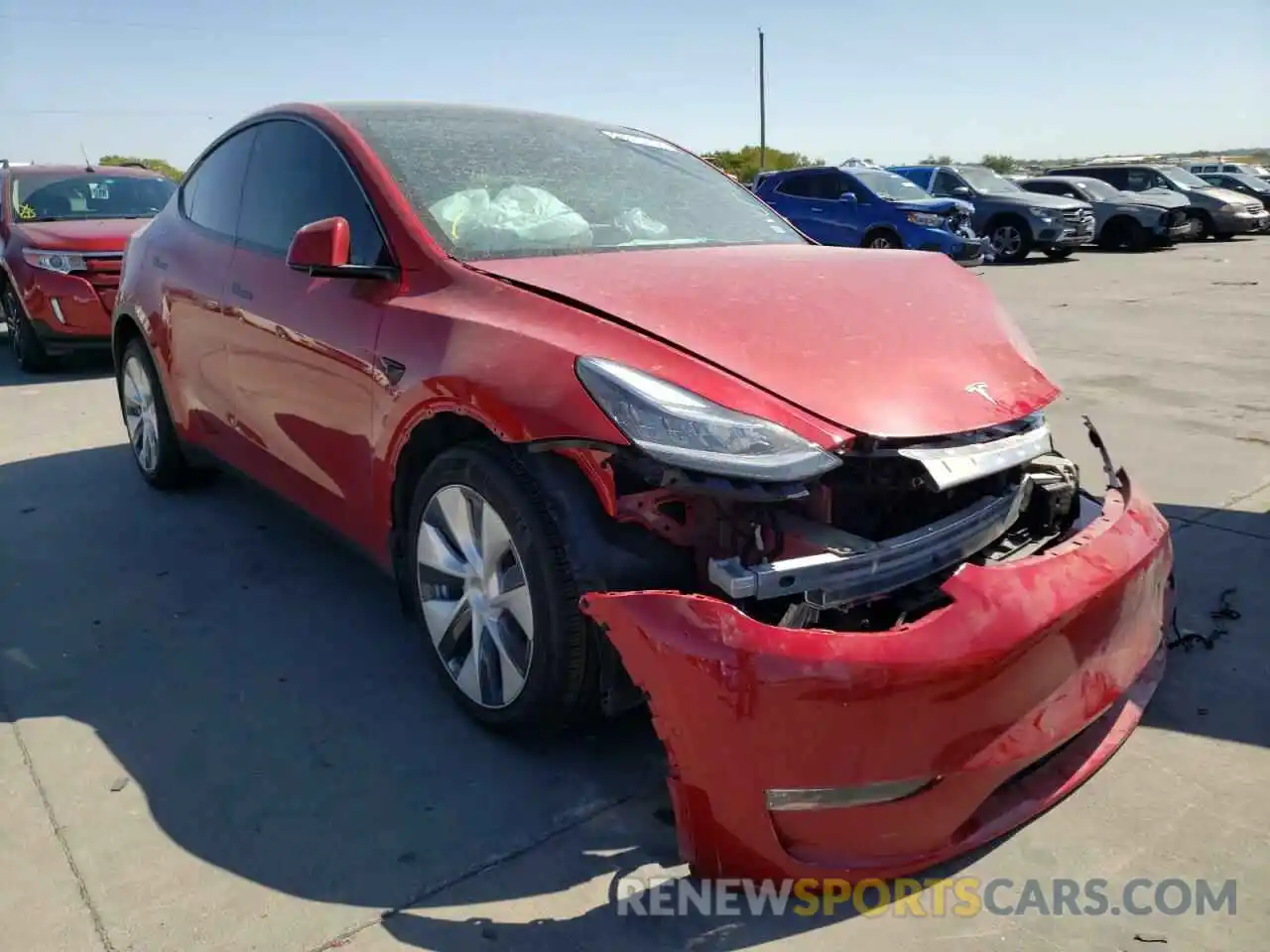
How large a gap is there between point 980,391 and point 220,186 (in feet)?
10.7

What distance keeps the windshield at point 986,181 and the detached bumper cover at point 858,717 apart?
18.7 metres

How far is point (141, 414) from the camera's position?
4.97 m

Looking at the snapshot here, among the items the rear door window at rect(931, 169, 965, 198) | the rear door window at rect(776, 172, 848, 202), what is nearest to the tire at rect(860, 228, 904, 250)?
the rear door window at rect(776, 172, 848, 202)

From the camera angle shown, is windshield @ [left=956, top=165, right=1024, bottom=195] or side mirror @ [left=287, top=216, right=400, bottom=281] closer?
side mirror @ [left=287, top=216, right=400, bottom=281]

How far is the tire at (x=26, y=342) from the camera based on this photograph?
26.7 ft

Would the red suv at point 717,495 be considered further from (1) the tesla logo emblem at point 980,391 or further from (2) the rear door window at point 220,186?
(2) the rear door window at point 220,186

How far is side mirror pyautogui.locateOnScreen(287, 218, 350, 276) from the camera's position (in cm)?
293

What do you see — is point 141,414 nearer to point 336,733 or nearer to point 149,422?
point 149,422

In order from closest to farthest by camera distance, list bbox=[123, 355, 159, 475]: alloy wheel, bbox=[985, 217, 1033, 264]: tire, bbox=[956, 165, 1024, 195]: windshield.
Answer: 1. bbox=[123, 355, 159, 475]: alloy wheel
2. bbox=[985, 217, 1033, 264]: tire
3. bbox=[956, 165, 1024, 195]: windshield

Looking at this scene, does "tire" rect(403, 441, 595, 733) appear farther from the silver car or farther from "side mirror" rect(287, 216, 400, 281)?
the silver car

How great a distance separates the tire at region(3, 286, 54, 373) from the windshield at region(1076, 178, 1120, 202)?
18469 millimetres

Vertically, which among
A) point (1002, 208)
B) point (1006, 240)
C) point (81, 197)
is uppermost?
point (81, 197)

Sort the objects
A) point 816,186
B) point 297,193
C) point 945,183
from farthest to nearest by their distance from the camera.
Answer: point 945,183 < point 816,186 < point 297,193

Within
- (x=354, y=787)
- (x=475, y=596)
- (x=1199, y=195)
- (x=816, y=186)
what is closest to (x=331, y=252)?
(x=475, y=596)
